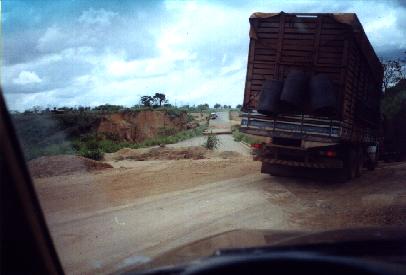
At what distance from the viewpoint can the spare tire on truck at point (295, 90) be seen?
9.86m

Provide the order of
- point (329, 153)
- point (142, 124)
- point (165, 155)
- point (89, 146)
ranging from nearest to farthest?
1. point (329, 153)
2. point (165, 155)
3. point (89, 146)
4. point (142, 124)

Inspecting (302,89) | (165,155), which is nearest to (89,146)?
(165,155)

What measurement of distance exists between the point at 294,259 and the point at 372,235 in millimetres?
789

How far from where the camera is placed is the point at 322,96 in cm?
976

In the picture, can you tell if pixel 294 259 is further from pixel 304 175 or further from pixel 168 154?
pixel 168 154

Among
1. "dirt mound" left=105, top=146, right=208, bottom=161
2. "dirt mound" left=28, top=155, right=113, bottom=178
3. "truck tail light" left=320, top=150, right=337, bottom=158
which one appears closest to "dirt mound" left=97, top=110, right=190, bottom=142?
"dirt mound" left=105, top=146, right=208, bottom=161

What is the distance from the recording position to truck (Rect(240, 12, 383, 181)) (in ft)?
33.4

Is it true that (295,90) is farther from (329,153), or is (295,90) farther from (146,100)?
(146,100)

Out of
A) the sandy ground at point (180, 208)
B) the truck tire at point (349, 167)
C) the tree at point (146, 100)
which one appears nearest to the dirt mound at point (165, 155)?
the sandy ground at point (180, 208)

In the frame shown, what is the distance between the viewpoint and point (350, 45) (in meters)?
10.5

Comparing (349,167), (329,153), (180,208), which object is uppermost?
(329,153)

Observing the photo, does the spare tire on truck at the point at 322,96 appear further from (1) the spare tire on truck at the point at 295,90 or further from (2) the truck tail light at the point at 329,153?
(2) the truck tail light at the point at 329,153

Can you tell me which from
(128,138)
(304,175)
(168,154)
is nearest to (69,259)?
(304,175)

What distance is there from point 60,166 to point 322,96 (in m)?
8.97
